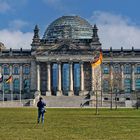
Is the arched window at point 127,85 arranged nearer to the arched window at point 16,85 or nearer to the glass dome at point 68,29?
the glass dome at point 68,29

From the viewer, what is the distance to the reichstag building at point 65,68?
156625 millimetres

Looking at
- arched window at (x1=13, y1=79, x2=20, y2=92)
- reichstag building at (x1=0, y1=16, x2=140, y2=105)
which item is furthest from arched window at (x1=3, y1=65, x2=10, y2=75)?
arched window at (x1=13, y1=79, x2=20, y2=92)

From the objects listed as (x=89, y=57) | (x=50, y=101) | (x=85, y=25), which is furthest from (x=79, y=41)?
(x=50, y=101)

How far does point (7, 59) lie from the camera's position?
161875 millimetres

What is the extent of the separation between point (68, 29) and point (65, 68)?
1939cm

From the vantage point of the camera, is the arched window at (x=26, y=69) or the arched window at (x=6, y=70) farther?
the arched window at (x=26, y=69)

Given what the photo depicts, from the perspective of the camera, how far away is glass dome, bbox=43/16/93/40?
172875 mm

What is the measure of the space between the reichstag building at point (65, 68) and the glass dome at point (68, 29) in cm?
728

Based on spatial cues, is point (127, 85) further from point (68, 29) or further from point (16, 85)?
point (16, 85)

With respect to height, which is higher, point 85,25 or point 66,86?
point 85,25

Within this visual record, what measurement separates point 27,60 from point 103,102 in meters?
42.2

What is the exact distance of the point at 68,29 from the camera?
17400 centimetres

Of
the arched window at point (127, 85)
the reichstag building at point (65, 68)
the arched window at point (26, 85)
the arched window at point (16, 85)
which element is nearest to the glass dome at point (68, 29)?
the reichstag building at point (65, 68)

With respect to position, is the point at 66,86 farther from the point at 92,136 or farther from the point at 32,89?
the point at 92,136
